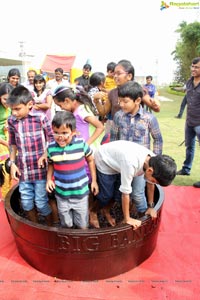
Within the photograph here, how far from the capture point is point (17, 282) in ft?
5.96

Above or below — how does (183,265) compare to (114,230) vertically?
below

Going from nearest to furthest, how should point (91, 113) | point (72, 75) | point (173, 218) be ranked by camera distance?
point (91, 113)
point (173, 218)
point (72, 75)

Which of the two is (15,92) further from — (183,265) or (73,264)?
(183,265)

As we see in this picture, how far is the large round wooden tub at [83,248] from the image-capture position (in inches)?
67.4

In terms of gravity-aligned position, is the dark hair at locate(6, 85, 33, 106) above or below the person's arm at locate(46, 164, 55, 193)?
above

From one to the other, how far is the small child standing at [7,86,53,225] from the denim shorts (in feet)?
1.33

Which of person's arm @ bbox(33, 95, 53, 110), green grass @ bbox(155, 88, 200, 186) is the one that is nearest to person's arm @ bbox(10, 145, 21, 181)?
person's arm @ bbox(33, 95, 53, 110)

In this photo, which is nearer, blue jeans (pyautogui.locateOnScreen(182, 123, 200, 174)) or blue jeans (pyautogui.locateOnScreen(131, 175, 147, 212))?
blue jeans (pyautogui.locateOnScreen(131, 175, 147, 212))

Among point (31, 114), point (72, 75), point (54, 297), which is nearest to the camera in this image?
point (54, 297)

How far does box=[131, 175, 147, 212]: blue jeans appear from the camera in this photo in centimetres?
195

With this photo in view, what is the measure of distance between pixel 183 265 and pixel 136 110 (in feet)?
3.77

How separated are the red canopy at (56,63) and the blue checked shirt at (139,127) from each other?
14063mm

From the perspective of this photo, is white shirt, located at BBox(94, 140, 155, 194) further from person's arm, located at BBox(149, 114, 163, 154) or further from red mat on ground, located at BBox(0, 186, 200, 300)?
red mat on ground, located at BBox(0, 186, 200, 300)

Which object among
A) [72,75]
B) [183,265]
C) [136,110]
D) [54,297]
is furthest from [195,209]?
[72,75]
